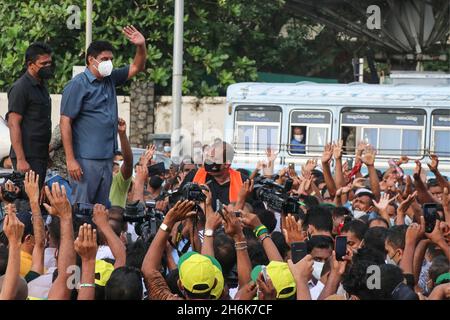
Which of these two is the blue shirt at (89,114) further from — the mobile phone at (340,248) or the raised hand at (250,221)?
the mobile phone at (340,248)

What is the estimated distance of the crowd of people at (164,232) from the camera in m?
6.27

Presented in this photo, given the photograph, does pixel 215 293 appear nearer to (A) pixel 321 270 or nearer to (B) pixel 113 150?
(A) pixel 321 270

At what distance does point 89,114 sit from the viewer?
898 cm

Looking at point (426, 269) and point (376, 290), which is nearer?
point (376, 290)

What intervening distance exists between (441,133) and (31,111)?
1071 cm

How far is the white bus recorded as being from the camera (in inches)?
742

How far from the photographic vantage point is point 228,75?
87.4ft

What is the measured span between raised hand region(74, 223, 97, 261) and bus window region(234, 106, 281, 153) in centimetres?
1322

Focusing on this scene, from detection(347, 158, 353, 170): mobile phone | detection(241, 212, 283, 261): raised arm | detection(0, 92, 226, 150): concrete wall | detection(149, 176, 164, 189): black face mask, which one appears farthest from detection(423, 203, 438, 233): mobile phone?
detection(0, 92, 226, 150): concrete wall

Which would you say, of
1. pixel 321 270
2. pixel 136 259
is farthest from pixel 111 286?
pixel 321 270

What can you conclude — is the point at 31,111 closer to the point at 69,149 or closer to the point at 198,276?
the point at 69,149

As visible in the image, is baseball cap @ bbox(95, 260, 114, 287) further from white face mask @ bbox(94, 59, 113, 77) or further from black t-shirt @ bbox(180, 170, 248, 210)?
black t-shirt @ bbox(180, 170, 248, 210)

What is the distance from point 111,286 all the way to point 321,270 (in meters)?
2.00

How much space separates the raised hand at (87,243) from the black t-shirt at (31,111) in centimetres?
316
